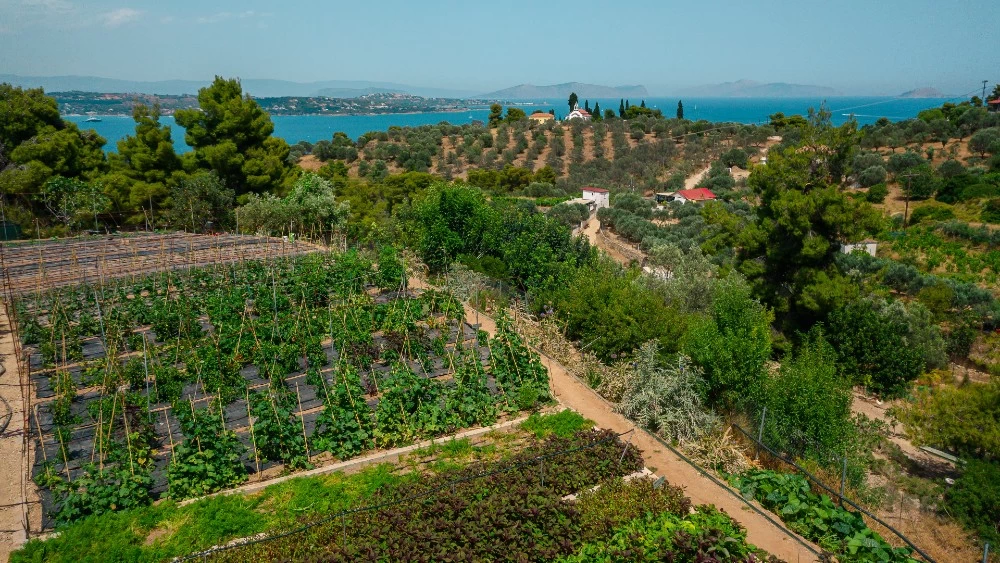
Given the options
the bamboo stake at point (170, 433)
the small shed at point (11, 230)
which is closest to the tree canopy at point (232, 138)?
the small shed at point (11, 230)

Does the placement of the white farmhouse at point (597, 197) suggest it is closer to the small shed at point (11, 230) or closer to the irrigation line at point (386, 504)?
the small shed at point (11, 230)

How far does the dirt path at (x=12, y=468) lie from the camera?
6.30 metres

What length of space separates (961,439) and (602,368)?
655 centimetres

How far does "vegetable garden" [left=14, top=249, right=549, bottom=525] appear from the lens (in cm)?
727

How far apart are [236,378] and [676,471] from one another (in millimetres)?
6375

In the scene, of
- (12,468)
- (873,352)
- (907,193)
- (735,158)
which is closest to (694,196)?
(907,193)

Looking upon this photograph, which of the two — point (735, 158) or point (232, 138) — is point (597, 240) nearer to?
point (232, 138)

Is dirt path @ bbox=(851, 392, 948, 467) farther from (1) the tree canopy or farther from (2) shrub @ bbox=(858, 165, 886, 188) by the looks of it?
(2) shrub @ bbox=(858, 165, 886, 188)

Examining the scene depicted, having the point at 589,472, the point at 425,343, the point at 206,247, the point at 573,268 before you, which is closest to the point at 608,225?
the point at 573,268

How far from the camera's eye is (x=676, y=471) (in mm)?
8156

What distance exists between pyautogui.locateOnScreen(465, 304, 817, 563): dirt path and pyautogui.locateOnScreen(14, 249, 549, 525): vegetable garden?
764 mm

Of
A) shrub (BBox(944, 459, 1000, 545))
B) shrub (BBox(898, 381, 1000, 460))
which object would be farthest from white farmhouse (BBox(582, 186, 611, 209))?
shrub (BBox(944, 459, 1000, 545))

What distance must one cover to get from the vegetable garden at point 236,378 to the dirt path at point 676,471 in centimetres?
76

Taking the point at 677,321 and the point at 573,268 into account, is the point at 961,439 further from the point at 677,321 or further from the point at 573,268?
the point at 573,268
